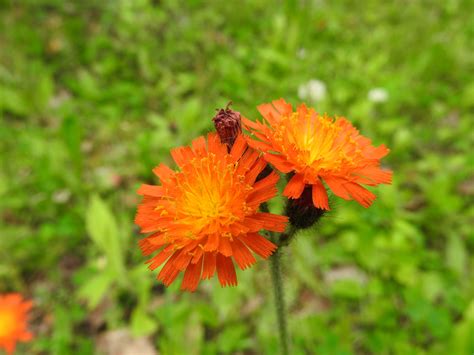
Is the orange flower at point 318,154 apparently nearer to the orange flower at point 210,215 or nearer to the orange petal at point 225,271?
the orange flower at point 210,215

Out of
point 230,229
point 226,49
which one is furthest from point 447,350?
point 226,49

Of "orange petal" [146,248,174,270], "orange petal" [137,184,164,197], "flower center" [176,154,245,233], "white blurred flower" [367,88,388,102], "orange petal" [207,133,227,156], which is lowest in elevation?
"orange petal" [146,248,174,270]

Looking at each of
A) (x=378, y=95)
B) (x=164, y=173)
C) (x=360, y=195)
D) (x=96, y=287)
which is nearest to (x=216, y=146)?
(x=164, y=173)

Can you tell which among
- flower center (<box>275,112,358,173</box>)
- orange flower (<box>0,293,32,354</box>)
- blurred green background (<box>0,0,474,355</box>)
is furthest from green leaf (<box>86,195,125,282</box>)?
flower center (<box>275,112,358,173</box>)

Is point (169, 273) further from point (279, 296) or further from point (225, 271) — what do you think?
point (279, 296)

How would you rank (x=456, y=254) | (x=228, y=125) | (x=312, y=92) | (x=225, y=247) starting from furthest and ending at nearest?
(x=312, y=92) < (x=456, y=254) < (x=228, y=125) < (x=225, y=247)

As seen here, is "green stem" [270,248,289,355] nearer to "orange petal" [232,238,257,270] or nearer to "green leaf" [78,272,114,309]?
"orange petal" [232,238,257,270]
